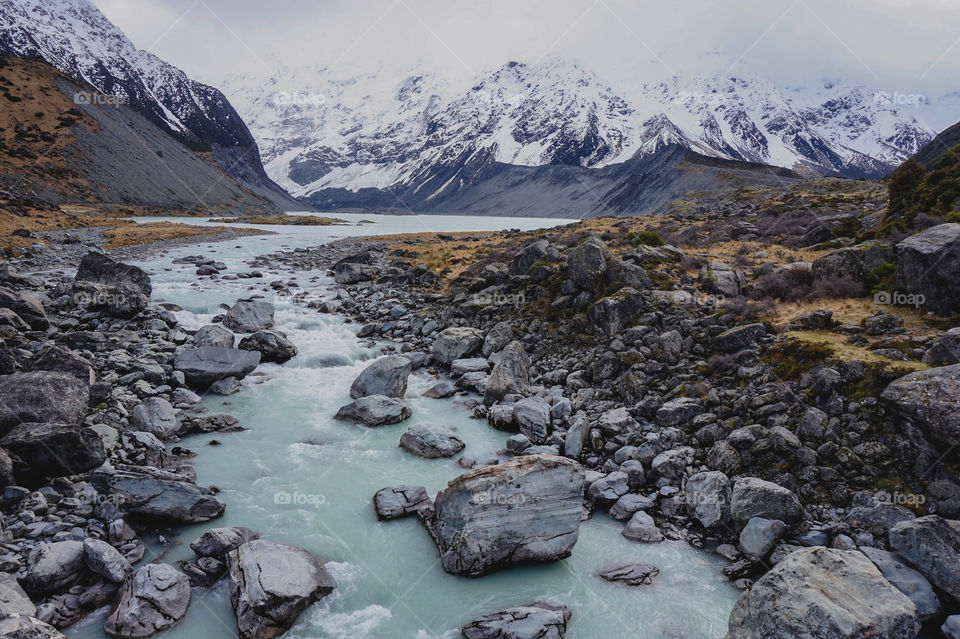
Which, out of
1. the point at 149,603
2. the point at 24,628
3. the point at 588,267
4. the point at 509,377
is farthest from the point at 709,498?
the point at 588,267

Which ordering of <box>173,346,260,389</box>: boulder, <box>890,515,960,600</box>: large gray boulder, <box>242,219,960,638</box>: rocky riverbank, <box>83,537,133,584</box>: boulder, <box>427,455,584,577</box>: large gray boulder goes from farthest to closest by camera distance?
<box>173,346,260,389</box>: boulder
<box>427,455,584,577</box>: large gray boulder
<box>83,537,133,584</box>: boulder
<box>242,219,960,638</box>: rocky riverbank
<box>890,515,960,600</box>: large gray boulder

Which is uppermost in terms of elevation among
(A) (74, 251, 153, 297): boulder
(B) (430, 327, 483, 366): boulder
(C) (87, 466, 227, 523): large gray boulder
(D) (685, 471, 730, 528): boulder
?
(A) (74, 251, 153, 297): boulder

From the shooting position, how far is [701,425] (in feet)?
48.1

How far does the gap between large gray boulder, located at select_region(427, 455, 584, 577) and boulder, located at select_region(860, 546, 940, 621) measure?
224 inches

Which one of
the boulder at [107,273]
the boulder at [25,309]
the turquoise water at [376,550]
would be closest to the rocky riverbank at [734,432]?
the turquoise water at [376,550]

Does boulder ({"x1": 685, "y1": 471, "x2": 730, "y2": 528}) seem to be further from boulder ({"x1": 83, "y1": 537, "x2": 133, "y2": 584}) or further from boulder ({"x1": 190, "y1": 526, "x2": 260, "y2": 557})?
boulder ({"x1": 83, "y1": 537, "x2": 133, "y2": 584})

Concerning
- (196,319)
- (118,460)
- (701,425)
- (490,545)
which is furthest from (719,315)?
(196,319)

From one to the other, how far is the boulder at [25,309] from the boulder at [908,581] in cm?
2840

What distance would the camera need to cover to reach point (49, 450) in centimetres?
1137

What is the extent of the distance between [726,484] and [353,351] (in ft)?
58.4

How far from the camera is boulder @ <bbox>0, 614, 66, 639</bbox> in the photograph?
691cm

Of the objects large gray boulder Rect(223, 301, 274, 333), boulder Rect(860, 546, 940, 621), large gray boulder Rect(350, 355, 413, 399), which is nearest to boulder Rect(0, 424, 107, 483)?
large gray boulder Rect(350, 355, 413, 399)

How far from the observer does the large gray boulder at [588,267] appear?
2427cm

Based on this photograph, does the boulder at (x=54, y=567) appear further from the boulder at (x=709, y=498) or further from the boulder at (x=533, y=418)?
the boulder at (x=709, y=498)
